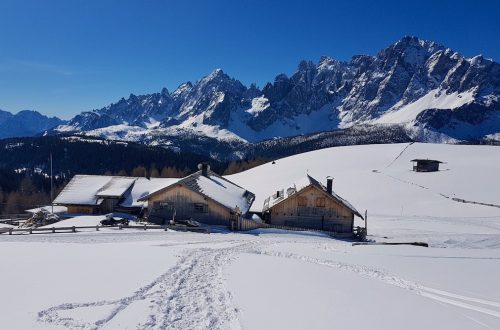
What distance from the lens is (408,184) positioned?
74.9 meters

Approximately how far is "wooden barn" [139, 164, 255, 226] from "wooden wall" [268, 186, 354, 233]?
20.6 feet

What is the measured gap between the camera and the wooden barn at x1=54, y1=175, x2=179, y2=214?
53.0 metres

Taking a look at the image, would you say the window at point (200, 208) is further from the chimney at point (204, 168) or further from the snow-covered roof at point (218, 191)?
the chimney at point (204, 168)

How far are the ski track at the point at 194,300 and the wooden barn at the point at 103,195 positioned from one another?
34.8 meters

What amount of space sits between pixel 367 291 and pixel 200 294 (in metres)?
6.86

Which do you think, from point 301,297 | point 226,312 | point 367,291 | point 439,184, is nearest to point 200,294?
point 226,312

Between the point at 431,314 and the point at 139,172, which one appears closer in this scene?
the point at 431,314

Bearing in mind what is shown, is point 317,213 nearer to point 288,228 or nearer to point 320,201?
point 320,201

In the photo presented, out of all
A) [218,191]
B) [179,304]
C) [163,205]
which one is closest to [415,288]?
[179,304]

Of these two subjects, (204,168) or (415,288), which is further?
(204,168)

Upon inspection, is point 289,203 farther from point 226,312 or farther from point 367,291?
point 226,312

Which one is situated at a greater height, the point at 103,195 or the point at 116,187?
the point at 116,187

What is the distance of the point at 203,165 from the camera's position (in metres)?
52.3

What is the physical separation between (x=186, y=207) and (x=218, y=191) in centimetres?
456
